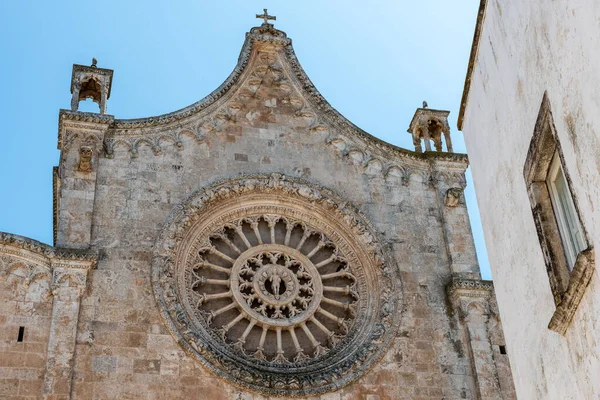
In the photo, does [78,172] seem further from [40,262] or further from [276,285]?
[276,285]

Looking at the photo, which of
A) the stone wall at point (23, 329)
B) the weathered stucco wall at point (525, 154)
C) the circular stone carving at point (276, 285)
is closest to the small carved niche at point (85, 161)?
the circular stone carving at point (276, 285)

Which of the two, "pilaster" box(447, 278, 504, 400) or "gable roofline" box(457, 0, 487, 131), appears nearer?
"gable roofline" box(457, 0, 487, 131)

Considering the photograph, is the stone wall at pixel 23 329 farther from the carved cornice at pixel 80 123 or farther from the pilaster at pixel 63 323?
the carved cornice at pixel 80 123

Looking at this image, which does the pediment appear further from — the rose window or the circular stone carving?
the rose window

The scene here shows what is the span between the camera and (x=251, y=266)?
1628 cm

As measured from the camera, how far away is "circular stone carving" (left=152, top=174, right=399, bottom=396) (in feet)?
49.1

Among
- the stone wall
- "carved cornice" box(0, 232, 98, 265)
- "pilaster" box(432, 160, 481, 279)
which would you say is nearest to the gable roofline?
"pilaster" box(432, 160, 481, 279)

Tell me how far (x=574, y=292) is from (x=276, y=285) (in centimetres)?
846

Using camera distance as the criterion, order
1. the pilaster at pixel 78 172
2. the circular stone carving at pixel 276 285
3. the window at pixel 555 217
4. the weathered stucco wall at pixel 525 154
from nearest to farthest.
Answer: the weathered stucco wall at pixel 525 154, the window at pixel 555 217, the circular stone carving at pixel 276 285, the pilaster at pixel 78 172

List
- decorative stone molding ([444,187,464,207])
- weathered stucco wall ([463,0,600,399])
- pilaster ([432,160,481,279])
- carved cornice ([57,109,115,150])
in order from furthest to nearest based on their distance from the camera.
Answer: decorative stone molding ([444,187,464,207]) → pilaster ([432,160,481,279]) → carved cornice ([57,109,115,150]) → weathered stucco wall ([463,0,600,399])

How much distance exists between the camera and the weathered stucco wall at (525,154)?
7723 mm

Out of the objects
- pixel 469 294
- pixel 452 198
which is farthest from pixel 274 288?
pixel 452 198

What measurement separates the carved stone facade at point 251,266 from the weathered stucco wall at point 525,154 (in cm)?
507

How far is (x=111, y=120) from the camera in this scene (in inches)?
667
